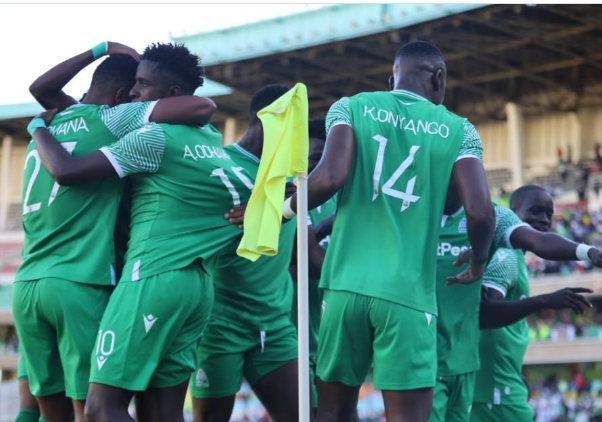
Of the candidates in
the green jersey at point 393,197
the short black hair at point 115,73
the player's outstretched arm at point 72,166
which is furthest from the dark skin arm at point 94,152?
the green jersey at point 393,197

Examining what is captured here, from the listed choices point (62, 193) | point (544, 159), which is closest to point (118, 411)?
point (62, 193)

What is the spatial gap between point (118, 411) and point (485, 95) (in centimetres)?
3254

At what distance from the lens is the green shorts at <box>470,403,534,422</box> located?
6.35m

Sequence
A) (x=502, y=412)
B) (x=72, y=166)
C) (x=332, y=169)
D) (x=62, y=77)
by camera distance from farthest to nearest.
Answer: (x=502, y=412)
(x=62, y=77)
(x=72, y=166)
(x=332, y=169)

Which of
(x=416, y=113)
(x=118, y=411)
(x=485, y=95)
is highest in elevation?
(x=485, y=95)

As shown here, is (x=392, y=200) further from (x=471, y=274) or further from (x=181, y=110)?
(x=181, y=110)

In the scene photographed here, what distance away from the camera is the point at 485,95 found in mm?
35438

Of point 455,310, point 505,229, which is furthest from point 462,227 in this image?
point 455,310

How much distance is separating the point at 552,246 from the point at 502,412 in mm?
1937

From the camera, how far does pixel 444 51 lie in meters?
31.6

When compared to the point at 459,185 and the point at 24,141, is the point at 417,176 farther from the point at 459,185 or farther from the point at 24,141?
the point at 24,141

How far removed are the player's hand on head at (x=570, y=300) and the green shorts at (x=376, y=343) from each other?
1.15m

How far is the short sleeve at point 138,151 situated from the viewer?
4.43m

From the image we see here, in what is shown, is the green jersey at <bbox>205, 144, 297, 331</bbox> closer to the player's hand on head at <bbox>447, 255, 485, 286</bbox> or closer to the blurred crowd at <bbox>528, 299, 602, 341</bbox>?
the player's hand on head at <bbox>447, 255, 485, 286</bbox>
